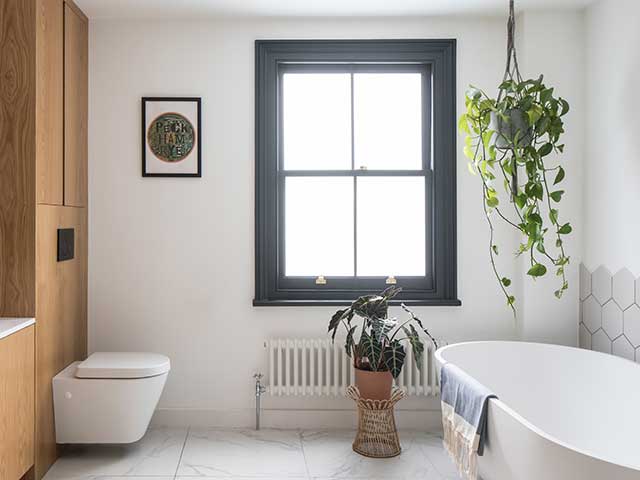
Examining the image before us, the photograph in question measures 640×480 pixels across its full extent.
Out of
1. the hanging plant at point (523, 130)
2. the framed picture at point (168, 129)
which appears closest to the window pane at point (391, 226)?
the hanging plant at point (523, 130)

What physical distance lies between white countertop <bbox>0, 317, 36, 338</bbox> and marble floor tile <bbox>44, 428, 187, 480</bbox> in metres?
0.77

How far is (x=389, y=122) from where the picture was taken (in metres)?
3.34

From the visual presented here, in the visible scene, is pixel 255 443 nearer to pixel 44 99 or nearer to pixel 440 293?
pixel 440 293

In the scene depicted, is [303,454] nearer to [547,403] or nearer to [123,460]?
[123,460]

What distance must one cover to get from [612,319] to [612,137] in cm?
94

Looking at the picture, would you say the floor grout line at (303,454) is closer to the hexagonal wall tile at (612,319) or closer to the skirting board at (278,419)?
the skirting board at (278,419)

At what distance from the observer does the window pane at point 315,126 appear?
10.9 feet

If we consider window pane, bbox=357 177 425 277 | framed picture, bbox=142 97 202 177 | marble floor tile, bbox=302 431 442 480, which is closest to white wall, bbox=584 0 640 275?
window pane, bbox=357 177 425 277

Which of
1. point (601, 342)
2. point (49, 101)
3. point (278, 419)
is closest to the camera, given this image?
point (49, 101)

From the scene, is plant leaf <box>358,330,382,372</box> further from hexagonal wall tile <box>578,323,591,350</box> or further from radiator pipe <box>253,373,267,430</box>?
hexagonal wall tile <box>578,323,591,350</box>

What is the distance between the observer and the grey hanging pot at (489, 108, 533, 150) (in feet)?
8.63

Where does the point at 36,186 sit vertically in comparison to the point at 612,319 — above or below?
above

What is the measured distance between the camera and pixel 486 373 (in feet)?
9.37

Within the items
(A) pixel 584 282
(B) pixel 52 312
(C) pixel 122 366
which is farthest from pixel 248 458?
(A) pixel 584 282
